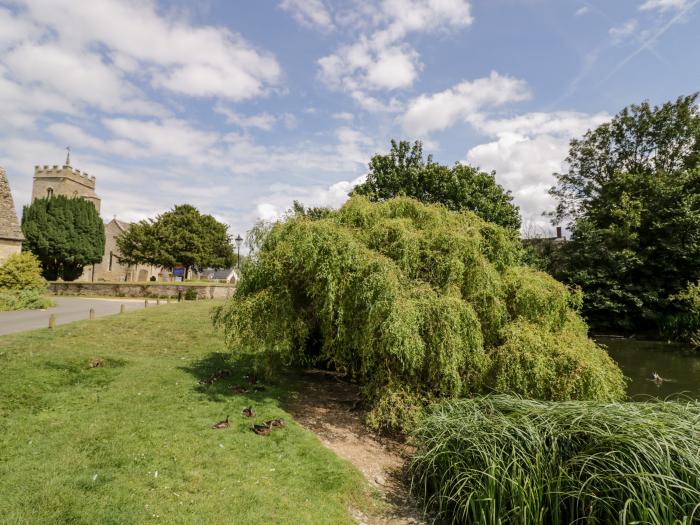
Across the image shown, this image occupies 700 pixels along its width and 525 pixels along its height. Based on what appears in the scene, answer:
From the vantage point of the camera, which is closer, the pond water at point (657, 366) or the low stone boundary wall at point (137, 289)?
the pond water at point (657, 366)

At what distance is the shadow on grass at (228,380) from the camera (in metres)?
9.47

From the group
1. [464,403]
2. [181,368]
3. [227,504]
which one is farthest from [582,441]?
[181,368]

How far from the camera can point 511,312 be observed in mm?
9273

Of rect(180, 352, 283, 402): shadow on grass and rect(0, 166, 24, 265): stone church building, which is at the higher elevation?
rect(0, 166, 24, 265): stone church building

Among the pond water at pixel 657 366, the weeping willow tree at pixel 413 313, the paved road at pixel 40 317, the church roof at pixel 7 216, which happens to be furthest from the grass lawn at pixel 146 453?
the church roof at pixel 7 216

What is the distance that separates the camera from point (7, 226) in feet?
89.1

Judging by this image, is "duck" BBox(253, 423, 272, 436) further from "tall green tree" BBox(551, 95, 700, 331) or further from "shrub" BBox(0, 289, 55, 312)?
"tall green tree" BBox(551, 95, 700, 331)

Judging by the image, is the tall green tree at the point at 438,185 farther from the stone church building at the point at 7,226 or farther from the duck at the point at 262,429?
the stone church building at the point at 7,226

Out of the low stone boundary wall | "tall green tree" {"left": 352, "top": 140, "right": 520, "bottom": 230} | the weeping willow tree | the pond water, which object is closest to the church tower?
the low stone boundary wall

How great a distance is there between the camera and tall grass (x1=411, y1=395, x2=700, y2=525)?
4.45 meters

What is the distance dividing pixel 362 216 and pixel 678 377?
1507cm

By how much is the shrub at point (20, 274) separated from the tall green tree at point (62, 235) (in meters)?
16.0

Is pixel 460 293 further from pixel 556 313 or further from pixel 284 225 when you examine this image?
pixel 284 225

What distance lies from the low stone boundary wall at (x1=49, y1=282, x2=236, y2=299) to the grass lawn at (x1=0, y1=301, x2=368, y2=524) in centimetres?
2111
